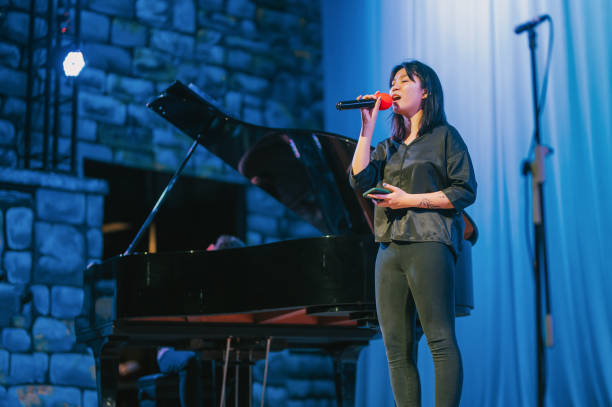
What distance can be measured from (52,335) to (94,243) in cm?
65

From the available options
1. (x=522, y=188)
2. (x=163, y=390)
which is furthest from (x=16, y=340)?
(x=522, y=188)

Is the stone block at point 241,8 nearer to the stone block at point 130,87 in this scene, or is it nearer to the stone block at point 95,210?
the stone block at point 130,87

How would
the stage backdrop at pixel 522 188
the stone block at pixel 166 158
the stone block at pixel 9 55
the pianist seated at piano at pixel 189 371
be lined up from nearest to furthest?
the pianist seated at piano at pixel 189 371 < the stage backdrop at pixel 522 188 < the stone block at pixel 9 55 < the stone block at pixel 166 158

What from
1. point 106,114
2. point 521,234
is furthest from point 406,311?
point 106,114

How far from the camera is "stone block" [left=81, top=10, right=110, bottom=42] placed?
5.39 metres

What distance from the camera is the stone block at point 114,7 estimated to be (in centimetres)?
546

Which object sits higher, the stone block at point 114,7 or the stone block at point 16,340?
the stone block at point 114,7

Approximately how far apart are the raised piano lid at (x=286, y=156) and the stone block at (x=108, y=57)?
2077 millimetres

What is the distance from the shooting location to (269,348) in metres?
3.61

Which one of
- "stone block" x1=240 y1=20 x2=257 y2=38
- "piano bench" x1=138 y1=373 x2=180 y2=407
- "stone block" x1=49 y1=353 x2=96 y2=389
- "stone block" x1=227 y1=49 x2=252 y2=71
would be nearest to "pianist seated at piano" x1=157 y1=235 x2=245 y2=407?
"piano bench" x1=138 y1=373 x2=180 y2=407

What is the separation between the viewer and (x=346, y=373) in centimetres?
379

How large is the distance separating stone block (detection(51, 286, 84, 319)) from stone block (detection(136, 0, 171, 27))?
211 centimetres

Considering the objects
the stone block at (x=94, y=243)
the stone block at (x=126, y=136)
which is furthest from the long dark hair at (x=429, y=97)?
the stone block at (x=126, y=136)

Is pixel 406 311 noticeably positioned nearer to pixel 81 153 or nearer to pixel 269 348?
pixel 269 348
